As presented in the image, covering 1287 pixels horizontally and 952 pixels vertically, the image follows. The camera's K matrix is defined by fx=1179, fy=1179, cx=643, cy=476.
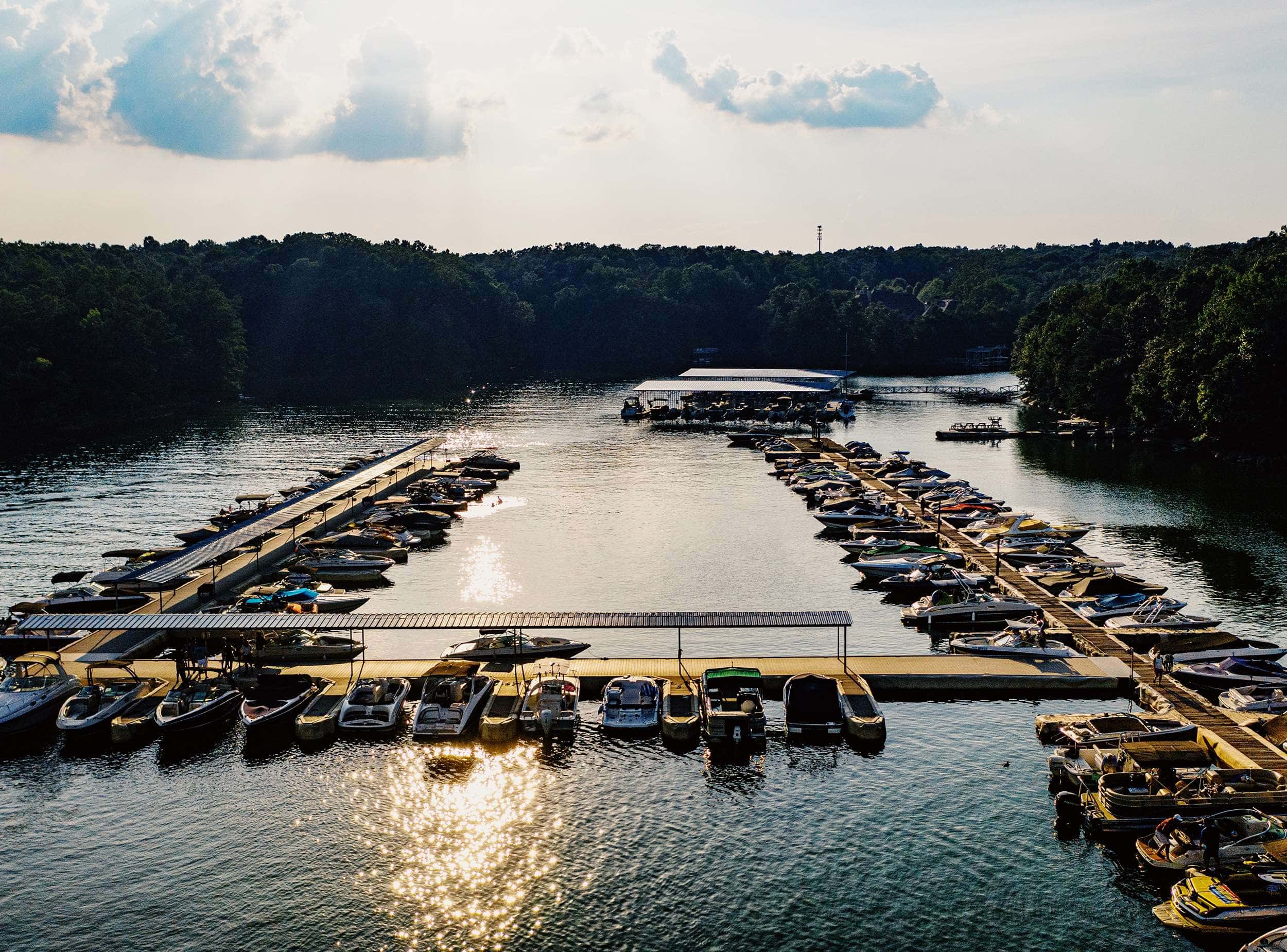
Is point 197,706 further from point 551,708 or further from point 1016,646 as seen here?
point 1016,646

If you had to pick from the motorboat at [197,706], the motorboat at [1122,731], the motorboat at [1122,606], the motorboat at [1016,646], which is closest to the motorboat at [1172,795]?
the motorboat at [1122,731]

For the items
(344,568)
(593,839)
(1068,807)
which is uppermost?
(344,568)

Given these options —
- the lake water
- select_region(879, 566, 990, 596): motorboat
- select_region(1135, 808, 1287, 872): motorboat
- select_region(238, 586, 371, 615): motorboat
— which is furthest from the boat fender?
select_region(238, 586, 371, 615): motorboat

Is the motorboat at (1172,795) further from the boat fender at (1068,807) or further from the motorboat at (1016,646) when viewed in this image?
the motorboat at (1016,646)

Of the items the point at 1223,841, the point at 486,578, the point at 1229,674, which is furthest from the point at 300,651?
the point at 1229,674

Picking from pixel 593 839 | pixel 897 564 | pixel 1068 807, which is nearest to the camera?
pixel 593 839

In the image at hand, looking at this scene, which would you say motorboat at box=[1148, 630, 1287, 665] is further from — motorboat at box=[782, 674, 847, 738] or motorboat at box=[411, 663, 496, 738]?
motorboat at box=[411, 663, 496, 738]
